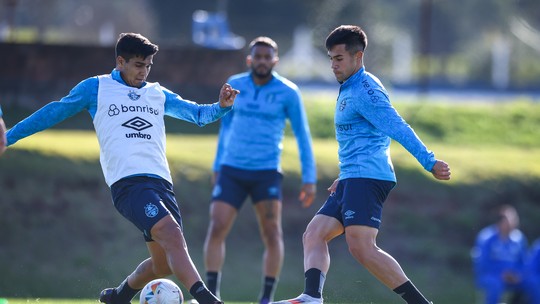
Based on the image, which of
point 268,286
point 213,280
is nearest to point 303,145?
point 268,286

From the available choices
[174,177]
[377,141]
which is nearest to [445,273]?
[174,177]

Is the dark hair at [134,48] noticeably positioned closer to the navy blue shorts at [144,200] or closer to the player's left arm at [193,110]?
the player's left arm at [193,110]

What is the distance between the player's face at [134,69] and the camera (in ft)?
27.1

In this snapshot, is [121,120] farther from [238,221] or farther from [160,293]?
[238,221]

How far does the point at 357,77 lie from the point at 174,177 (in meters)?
9.32

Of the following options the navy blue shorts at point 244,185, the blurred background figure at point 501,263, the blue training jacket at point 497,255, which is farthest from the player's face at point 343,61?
the blue training jacket at point 497,255

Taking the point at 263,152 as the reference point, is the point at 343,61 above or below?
above

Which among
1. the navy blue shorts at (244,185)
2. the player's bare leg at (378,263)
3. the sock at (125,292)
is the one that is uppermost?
the navy blue shorts at (244,185)

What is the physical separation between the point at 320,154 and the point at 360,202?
36.0 feet

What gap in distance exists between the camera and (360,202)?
322 inches

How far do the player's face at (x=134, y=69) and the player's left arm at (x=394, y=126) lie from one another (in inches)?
67.8

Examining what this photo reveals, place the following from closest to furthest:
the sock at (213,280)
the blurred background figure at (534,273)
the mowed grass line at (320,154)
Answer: the sock at (213,280) → the blurred background figure at (534,273) → the mowed grass line at (320,154)

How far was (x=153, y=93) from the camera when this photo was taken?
27.5ft

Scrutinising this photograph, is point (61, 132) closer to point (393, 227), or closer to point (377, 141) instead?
point (393, 227)
